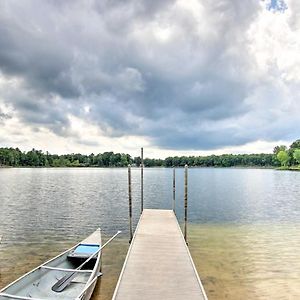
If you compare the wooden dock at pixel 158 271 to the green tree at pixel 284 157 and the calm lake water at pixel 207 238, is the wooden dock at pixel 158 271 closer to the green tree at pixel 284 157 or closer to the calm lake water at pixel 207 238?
the calm lake water at pixel 207 238

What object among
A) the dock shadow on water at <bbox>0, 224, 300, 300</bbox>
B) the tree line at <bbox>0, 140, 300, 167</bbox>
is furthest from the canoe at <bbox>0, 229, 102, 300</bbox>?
the tree line at <bbox>0, 140, 300, 167</bbox>

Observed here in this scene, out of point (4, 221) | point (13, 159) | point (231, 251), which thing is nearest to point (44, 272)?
point (231, 251)

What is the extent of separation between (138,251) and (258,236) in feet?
37.9

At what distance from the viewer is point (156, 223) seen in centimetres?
1764

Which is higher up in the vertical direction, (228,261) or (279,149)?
(279,149)

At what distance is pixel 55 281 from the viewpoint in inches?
403

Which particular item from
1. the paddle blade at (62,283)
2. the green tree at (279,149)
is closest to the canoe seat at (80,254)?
the paddle blade at (62,283)

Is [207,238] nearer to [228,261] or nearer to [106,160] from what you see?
[228,261]

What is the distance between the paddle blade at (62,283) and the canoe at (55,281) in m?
0.09

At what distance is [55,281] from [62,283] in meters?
0.42

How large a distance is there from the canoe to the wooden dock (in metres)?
1.19

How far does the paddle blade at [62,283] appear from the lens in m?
9.76

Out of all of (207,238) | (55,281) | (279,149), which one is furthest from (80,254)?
(279,149)

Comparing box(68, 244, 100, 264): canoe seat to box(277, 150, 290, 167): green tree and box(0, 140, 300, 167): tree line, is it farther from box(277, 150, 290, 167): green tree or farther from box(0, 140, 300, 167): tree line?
box(0, 140, 300, 167): tree line
